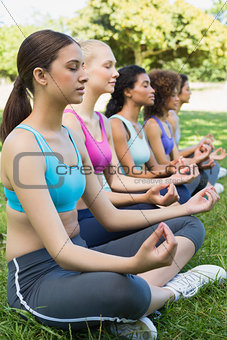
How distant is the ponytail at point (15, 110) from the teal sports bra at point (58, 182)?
0.21 m

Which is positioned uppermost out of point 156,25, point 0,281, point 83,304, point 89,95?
point 156,25

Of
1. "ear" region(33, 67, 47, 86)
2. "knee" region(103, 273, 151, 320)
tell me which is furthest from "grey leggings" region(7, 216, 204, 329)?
"ear" region(33, 67, 47, 86)

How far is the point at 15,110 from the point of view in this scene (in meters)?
1.93

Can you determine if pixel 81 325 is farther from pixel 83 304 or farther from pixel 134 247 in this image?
pixel 134 247

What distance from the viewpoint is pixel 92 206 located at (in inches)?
83.6

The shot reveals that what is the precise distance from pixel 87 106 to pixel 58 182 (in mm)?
1219

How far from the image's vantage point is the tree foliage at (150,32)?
17.0 m

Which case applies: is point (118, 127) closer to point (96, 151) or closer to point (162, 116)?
point (96, 151)

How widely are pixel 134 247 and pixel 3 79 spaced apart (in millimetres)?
29267

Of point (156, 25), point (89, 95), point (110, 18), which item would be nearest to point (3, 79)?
point (110, 18)

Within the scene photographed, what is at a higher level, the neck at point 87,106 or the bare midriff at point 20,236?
the neck at point 87,106

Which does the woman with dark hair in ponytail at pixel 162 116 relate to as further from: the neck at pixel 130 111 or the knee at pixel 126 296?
the knee at pixel 126 296

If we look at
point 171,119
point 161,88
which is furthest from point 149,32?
point 161,88

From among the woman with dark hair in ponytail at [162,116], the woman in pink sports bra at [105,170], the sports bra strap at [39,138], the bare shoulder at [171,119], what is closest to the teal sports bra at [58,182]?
the sports bra strap at [39,138]
